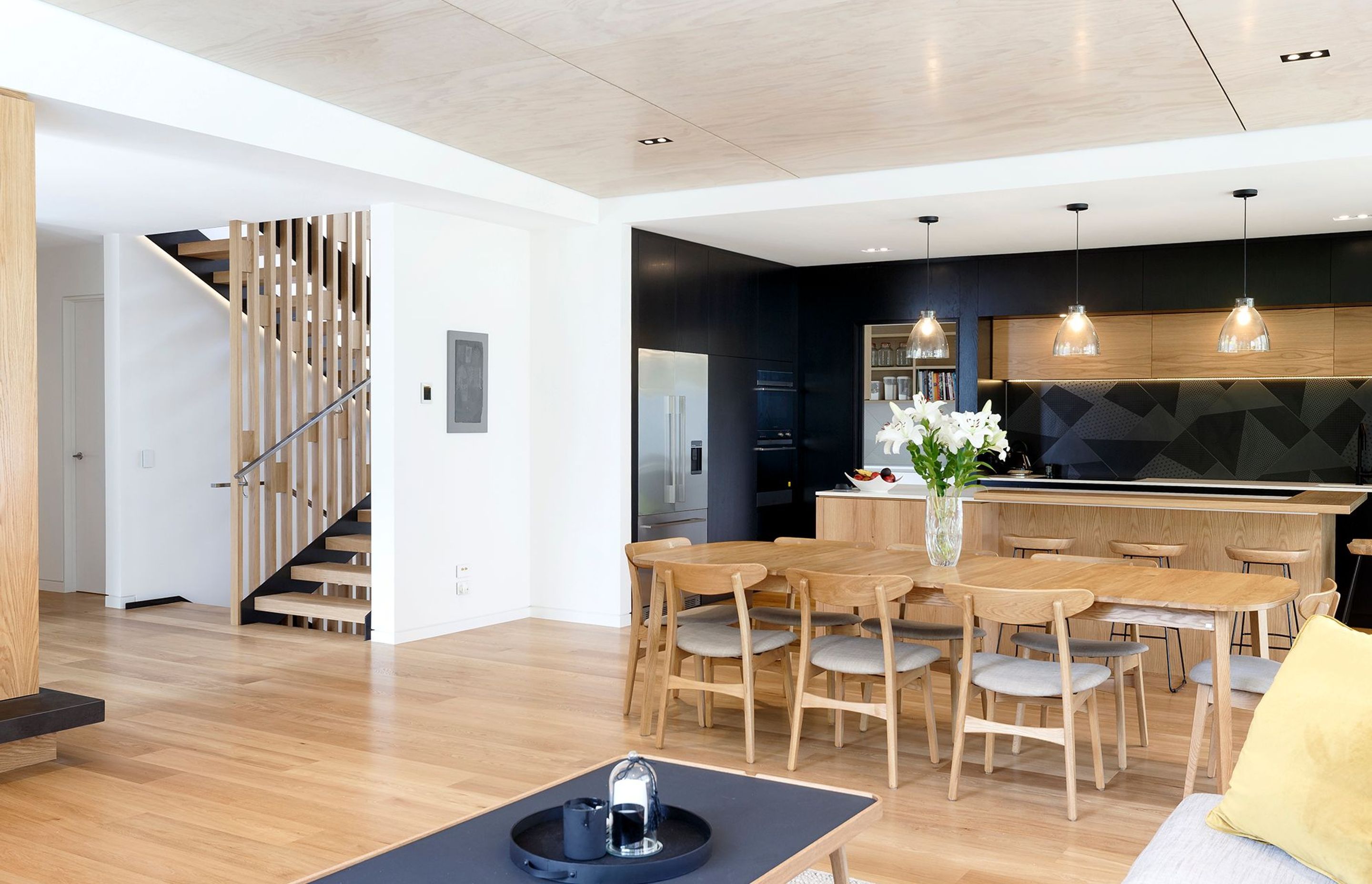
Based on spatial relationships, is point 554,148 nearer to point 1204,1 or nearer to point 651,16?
point 651,16

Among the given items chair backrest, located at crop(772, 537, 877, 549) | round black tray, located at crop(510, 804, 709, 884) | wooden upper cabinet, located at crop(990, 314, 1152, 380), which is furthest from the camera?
wooden upper cabinet, located at crop(990, 314, 1152, 380)

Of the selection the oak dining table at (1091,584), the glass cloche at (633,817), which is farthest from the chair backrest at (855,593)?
the glass cloche at (633,817)

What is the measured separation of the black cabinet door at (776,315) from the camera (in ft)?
29.3

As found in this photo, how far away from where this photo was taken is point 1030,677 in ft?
13.0

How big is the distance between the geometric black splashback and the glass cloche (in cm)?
761

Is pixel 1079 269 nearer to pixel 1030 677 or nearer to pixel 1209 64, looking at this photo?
pixel 1209 64

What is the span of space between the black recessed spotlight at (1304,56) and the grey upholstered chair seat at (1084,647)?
240 centimetres

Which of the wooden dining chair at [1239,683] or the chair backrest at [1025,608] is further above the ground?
the chair backrest at [1025,608]

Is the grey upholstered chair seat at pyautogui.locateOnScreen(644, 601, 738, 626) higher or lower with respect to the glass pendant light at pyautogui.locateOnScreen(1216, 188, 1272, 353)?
lower

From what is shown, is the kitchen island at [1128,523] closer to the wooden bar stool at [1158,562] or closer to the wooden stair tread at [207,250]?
the wooden bar stool at [1158,562]

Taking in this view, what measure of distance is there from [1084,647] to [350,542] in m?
5.18

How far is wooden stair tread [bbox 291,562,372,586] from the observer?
7.41 metres

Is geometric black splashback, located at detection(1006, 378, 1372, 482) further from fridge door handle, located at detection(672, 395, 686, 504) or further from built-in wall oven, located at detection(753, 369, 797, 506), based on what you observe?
fridge door handle, located at detection(672, 395, 686, 504)

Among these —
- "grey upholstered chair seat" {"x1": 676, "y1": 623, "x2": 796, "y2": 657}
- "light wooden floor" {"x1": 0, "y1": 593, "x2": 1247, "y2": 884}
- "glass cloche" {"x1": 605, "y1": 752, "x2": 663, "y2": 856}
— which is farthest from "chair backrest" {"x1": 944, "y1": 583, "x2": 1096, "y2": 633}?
"glass cloche" {"x1": 605, "y1": 752, "x2": 663, "y2": 856}
